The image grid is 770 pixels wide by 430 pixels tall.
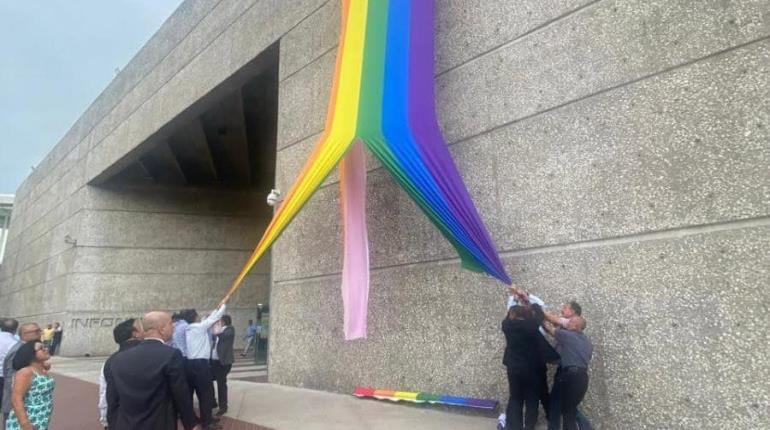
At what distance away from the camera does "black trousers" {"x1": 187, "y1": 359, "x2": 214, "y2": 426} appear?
19.0ft

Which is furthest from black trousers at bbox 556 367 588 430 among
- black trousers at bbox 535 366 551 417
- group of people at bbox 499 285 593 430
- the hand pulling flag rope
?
the hand pulling flag rope

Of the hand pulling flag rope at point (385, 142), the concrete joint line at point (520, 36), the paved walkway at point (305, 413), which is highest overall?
the concrete joint line at point (520, 36)

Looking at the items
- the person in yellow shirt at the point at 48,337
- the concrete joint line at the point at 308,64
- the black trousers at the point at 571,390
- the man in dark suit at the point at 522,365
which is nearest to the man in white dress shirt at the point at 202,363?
the man in dark suit at the point at 522,365

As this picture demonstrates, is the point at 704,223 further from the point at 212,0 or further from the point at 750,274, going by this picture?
the point at 212,0

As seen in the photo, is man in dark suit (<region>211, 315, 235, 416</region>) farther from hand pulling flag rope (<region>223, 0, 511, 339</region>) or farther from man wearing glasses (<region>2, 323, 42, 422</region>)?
man wearing glasses (<region>2, 323, 42, 422</region>)

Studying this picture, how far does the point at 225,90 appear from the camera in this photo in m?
12.6

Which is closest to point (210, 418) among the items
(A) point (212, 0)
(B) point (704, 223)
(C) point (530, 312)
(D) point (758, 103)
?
(C) point (530, 312)

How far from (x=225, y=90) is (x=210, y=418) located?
A: 8656mm

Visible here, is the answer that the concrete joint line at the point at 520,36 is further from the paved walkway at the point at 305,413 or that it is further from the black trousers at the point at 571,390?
the paved walkway at the point at 305,413

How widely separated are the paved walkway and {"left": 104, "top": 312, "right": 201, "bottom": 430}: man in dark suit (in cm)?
263

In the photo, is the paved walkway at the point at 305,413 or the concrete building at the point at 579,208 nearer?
the concrete building at the point at 579,208

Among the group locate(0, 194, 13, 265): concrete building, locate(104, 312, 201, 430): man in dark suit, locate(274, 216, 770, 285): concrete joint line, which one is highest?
locate(0, 194, 13, 265): concrete building

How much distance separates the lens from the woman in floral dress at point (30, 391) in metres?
3.52

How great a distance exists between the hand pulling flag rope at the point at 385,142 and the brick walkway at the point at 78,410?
1539 mm
